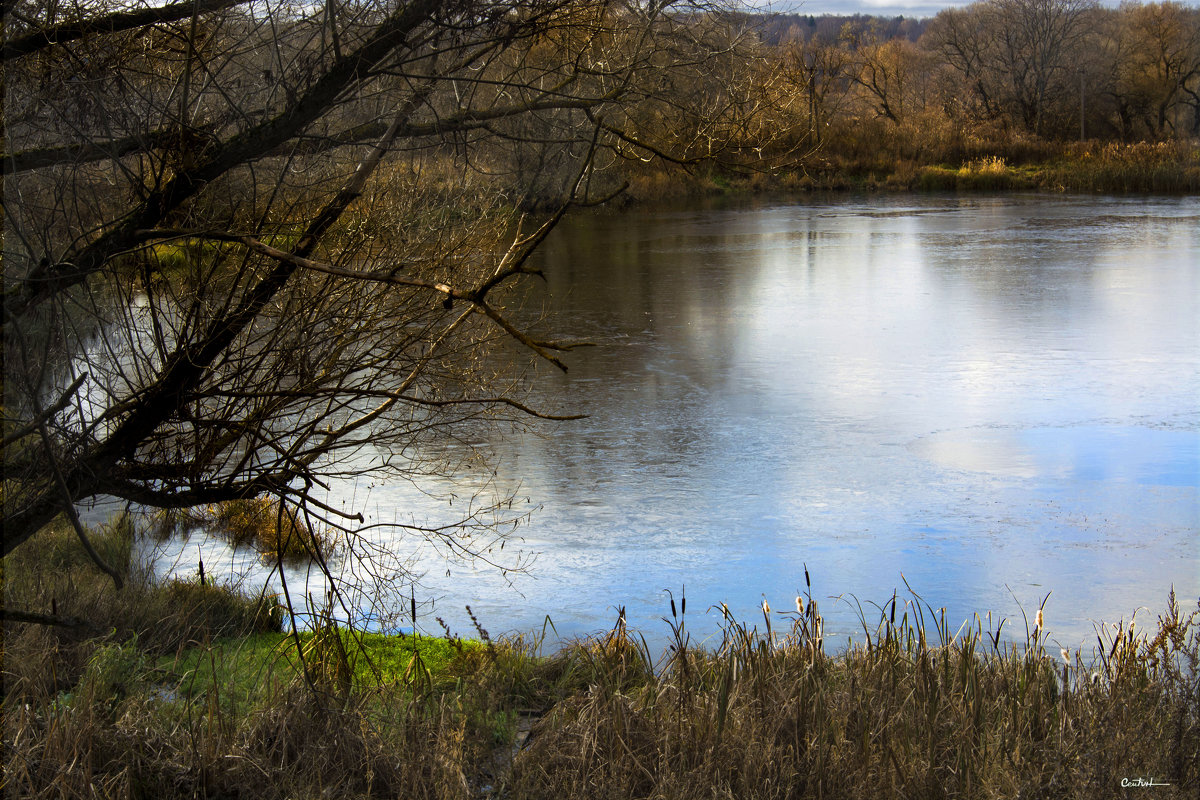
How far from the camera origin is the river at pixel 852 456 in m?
5.68

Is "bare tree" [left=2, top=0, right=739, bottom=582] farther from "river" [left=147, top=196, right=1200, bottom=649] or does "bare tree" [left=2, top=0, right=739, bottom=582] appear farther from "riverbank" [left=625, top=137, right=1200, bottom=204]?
"riverbank" [left=625, top=137, right=1200, bottom=204]

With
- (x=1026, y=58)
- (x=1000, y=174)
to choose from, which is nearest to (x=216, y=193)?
(x=1000, y=174)

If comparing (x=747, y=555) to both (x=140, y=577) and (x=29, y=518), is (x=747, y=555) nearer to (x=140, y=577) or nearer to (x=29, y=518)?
(x=140, y=577)

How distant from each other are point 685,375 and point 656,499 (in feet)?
11.3

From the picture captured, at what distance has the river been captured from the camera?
5684 mm

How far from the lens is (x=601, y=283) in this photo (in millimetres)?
15500

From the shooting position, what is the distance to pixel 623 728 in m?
3.62

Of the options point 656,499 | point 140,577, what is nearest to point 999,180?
point 656,499

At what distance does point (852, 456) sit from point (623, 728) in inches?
179

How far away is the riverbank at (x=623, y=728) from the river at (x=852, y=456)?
89cm

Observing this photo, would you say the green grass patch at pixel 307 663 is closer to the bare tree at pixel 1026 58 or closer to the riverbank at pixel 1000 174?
the riverbank at pixel 1000 174

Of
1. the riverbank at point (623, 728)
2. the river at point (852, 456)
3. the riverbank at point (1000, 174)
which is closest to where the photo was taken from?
the riverbank at point (623, 728)

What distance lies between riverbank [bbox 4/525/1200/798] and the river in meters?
0.89

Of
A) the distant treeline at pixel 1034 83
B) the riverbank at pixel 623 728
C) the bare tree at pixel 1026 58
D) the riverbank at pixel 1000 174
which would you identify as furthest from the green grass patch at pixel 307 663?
the bare tree at pixel 1026 58
